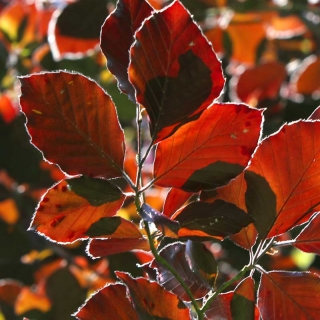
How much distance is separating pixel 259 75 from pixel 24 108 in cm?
109

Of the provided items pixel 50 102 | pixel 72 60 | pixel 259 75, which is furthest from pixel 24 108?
pixel 259 75

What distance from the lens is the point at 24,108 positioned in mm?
460

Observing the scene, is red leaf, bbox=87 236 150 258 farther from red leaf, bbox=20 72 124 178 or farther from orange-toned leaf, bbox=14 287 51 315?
orange-toned leaf, bbox=14 287 51 315

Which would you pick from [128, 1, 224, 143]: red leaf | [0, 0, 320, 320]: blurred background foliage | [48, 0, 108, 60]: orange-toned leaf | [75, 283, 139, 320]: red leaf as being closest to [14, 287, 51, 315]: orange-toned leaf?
[0, 0, 320, 320]: blurred background foliage

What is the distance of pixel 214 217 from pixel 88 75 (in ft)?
3.35

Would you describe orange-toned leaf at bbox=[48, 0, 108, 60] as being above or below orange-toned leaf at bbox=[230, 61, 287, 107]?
above

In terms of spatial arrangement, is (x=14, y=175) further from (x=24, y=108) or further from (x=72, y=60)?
(x=24, y=108)

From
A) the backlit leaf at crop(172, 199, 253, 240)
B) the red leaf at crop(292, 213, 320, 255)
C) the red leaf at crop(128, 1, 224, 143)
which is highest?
the red leaf at crop(128, 1, 224, 143)

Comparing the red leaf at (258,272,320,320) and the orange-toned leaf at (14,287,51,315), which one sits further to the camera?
the orange-toned leaf at (14,287,51,315)

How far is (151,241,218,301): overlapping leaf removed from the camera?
0.53m

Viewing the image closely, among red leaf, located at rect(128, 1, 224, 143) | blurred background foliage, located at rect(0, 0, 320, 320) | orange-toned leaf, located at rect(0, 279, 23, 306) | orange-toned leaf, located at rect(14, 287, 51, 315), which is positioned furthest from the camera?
blurred background foliage, located at rect(0, 0, 320, 320)

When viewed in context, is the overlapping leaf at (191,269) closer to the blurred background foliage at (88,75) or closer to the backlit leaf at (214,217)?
the backlit leaf at (214,217)

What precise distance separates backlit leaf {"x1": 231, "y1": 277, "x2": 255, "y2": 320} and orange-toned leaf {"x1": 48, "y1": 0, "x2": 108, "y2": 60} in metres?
0.92

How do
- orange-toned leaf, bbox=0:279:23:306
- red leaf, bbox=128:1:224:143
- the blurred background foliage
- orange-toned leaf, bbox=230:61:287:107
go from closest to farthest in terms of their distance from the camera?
red leaf, bbox=128:1:224:143
orange-toned leaf, bbox=0:279:23:306
the blurred background foliage
orange-toned leaf, bbox=230:61:287:107
